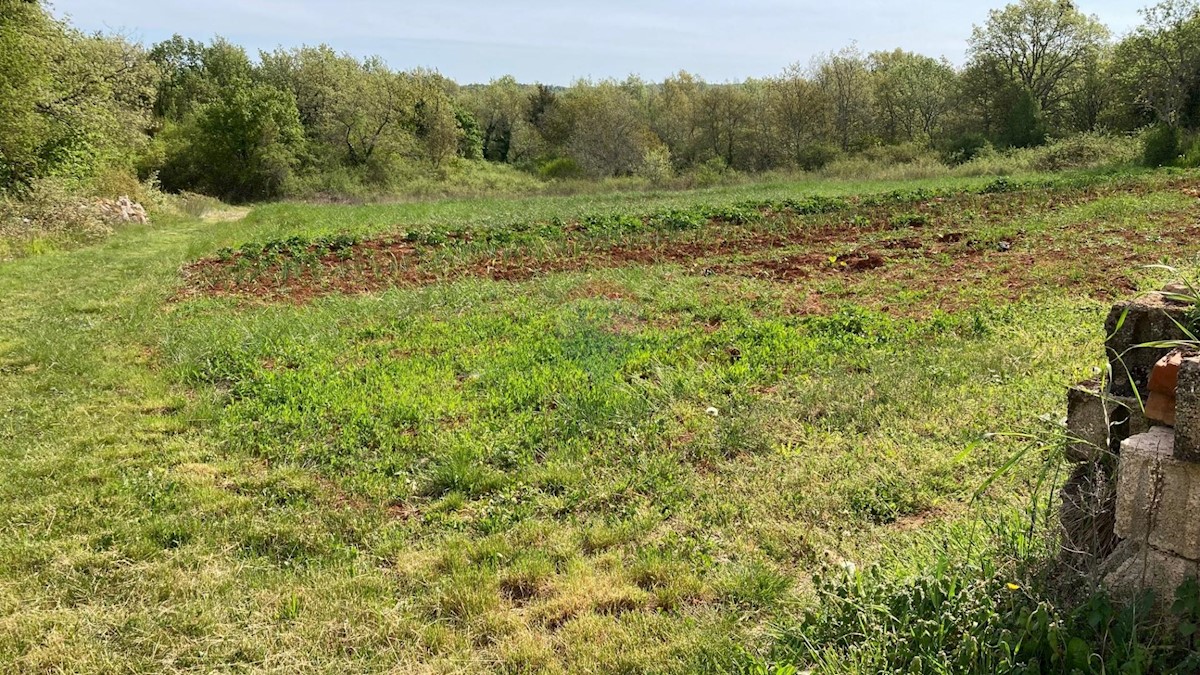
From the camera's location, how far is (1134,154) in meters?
26.9

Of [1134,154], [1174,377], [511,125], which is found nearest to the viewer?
[1174,377]

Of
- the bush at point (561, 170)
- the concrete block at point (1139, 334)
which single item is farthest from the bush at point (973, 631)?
the bush at point (561, 170)

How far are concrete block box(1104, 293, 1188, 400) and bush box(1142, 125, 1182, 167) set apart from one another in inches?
1149

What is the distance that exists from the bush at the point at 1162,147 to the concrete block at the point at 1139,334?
29183mm

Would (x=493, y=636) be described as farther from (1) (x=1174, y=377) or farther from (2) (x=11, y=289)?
(2) (x=11, y=289)

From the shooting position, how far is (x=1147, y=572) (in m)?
2.08

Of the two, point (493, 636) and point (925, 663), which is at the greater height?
point (925, 663)

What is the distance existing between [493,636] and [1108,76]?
47.4 m

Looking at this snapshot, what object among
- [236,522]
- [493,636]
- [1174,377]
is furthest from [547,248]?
[1174,377]

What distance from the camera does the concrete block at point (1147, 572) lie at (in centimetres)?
201

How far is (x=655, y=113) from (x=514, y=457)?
5456 centimetres

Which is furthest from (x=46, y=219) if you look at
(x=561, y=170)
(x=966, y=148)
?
(x=966, y=148)

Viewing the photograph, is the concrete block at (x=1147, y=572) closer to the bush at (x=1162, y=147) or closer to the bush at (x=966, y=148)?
the bush at (x=1162, y=147)

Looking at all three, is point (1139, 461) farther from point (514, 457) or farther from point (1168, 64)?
point (1168, 64)
